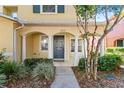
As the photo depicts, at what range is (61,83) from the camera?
10.9 m

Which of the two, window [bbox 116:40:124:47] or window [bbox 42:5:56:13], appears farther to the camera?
window [bbox 116:40:124:47]

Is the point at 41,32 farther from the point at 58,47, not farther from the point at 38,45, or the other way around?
the point at 58,47

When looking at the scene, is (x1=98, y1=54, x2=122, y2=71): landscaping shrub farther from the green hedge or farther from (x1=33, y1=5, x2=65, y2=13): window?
(x1=33, y1=5, x2=65, y2=13): window

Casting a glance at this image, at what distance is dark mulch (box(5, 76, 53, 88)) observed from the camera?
10469mm

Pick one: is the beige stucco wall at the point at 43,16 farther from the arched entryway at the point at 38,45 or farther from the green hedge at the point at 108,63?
the green hedge at the point at 108,63

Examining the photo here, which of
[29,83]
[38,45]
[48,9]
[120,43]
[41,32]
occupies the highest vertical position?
[48,9]

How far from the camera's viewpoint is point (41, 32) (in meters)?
18.2

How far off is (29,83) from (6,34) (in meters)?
6.11

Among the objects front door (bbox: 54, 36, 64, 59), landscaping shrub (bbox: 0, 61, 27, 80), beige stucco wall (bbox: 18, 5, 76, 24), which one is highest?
beige stucco wall (bbox: 18, 5, 76, 24)

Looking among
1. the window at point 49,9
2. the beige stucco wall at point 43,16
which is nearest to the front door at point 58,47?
the beige stucco wall at point 43,16

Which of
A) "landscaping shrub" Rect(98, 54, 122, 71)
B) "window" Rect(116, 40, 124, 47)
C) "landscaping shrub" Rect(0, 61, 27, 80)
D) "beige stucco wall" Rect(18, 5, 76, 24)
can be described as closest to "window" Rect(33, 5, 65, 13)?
"beige stucco wall" Rect(18, 5, 76, 24)

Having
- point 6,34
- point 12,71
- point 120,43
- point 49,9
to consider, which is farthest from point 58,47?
point 120,43

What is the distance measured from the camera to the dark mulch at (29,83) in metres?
10.5
